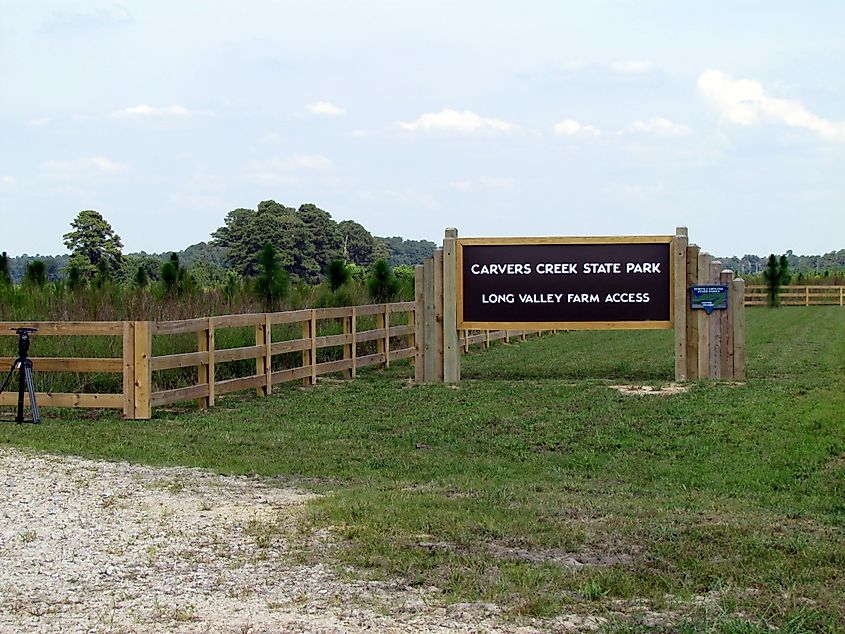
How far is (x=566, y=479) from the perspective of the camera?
8.98 meters

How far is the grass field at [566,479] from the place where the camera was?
5.52 m

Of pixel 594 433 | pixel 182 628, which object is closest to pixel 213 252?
pixel 594 433

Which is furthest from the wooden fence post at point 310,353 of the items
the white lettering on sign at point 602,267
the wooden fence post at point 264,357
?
the white lettering on sign at point 602,267

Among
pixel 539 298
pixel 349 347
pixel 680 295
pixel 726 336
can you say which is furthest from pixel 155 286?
pixel 726 336

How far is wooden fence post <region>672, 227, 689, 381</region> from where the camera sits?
16.7 metres

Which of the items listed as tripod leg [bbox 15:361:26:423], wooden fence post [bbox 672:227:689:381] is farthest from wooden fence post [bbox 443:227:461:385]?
tripod leg [bbox 15:361:26:423]

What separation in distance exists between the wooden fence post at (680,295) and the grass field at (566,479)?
19.1 inches

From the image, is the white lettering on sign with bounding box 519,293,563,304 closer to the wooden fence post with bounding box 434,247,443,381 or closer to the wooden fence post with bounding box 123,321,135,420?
the wooden fence post with bounding box 434,247,443,381

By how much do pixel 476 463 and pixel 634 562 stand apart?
3.79 meters

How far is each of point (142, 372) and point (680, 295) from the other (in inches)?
322

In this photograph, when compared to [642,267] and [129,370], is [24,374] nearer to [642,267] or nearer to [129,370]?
[129,370]

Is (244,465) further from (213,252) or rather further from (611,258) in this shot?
(213,252)

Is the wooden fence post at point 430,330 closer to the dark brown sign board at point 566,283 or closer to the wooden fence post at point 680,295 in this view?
the dark brown sign board at point 566,283

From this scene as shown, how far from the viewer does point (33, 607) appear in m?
5.30
